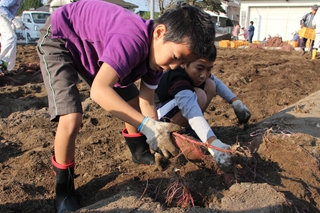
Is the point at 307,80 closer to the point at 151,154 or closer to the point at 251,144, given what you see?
the point at 251,144

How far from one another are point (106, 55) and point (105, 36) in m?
0.22

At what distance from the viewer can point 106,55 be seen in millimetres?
1822

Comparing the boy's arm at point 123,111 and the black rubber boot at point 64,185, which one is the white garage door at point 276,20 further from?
the black rubber boot at point 64,185

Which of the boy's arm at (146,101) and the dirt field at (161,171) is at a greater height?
the boy's arm at (146,101)

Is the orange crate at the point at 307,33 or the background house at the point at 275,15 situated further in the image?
the background house at the point at 275,15

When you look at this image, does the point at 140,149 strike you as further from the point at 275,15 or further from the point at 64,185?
the point at 275,15

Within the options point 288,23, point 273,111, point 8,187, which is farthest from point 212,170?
point 288,23

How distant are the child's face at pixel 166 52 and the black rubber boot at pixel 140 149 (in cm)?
90

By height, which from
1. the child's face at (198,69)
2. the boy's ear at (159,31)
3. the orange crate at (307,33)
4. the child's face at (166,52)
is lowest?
the orange crate at (307,33)

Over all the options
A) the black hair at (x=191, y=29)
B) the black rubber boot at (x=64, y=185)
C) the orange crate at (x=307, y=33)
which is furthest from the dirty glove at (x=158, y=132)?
the orange crate at (x=307, y=33)

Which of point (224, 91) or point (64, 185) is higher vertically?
point (224, 91)

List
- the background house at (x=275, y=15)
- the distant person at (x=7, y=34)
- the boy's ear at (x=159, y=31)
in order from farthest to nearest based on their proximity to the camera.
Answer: the background house at (x=275, y=15)
the distant person at (x=7, y=34)
the boy's ear at (x=159, y=31)

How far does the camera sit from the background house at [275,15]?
22156mm

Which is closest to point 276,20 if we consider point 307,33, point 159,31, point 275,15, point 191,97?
point 275,15
